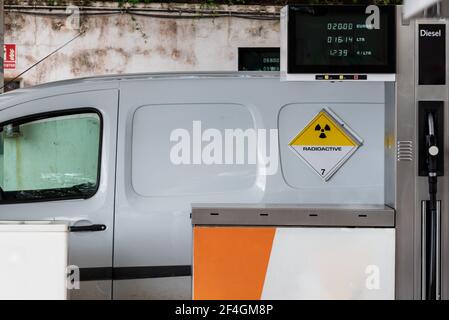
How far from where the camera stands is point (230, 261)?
3.25 m

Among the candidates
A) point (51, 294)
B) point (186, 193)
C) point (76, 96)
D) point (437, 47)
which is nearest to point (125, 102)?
point (76, 96)

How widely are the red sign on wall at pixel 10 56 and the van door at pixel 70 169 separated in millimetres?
5402

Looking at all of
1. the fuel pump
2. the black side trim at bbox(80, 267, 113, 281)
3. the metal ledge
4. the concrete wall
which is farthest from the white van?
the concrete wall

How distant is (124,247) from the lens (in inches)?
178

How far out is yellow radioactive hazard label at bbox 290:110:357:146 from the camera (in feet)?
15.2

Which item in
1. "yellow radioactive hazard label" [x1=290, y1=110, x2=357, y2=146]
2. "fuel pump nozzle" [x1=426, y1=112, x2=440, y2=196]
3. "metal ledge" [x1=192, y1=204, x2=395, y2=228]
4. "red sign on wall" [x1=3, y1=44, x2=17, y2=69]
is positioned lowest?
"metal ledge" [x1=192, y1=204, x2=395, y2=228]

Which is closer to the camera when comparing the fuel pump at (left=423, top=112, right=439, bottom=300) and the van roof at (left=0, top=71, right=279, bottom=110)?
the fuel pump at (left=423, top=112, right=439, bottom=300)

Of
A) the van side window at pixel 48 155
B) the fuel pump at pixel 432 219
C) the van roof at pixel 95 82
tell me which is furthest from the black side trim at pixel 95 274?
the fuel pump at pixel 432 219

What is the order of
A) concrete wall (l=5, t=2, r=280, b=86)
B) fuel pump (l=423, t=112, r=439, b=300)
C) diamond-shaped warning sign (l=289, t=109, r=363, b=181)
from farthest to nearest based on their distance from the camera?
concrete wall (l=5, t=2, r=280, b=86)
diamond-shaped warning sign (l=289, t=109, r=363, b=181)
fuel pump (l=423, t=112, r=439, b=300)

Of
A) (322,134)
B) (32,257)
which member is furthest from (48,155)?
(322,134)

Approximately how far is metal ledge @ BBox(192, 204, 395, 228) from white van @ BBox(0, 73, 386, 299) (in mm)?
1303

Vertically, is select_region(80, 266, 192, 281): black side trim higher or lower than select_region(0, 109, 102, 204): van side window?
lower

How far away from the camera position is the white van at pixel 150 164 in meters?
4.51

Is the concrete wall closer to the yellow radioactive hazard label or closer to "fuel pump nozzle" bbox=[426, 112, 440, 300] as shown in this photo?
the yellow radioactive hazard label
